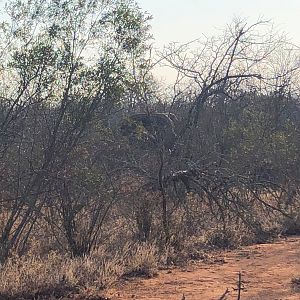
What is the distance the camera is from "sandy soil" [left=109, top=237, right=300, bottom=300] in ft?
27.0

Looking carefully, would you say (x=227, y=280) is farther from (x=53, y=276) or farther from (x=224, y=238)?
(x=224, y=238)

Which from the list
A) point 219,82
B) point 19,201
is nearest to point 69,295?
point 19,201

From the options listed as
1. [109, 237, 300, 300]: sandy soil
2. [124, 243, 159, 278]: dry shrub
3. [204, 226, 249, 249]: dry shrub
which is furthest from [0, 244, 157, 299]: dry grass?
[204, 226, 249, 249]: dry shrub

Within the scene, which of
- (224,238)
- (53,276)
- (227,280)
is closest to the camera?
(53,276)

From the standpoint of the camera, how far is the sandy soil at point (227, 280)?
8234 millimetres

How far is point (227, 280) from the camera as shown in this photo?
9.18 meters

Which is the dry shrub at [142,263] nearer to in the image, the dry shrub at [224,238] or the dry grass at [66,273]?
the dry grass at [66,273]

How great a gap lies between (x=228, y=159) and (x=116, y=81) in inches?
193

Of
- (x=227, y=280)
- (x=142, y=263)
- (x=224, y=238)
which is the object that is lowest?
(x=227, y=280)

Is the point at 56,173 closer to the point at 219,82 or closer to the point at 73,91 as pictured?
the point at 73,91

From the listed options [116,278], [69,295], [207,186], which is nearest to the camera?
[69,295]

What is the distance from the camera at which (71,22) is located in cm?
1037

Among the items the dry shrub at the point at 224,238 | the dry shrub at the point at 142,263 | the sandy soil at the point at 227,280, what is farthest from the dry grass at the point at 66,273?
the dry shrub at the point at 224,238

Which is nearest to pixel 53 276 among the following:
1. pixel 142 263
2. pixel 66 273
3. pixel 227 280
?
pixel 66 273
